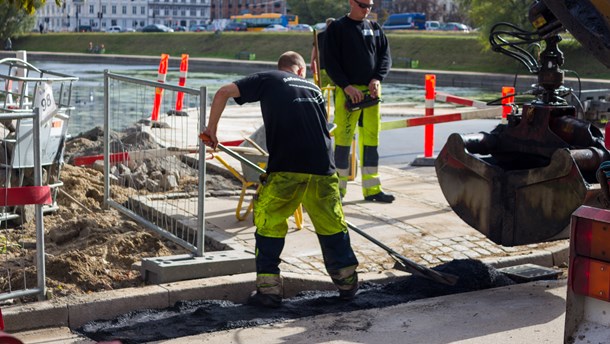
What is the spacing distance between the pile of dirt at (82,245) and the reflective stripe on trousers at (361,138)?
127 centimetres

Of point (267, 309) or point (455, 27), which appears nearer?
point (267, 309)

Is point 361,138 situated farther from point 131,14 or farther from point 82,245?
point 131,14

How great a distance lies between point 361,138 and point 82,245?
336cm

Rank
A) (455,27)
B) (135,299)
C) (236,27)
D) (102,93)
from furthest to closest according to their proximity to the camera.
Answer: (236,27) → (455,27) → (102,93) → (135,299)

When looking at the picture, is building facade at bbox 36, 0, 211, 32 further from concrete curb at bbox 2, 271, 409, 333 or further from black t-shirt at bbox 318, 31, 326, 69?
concrete curb at bbox 2, 271, 409, 333

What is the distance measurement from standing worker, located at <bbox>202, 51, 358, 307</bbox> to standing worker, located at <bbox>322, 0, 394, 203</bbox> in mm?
2947

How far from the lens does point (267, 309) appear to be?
6781 millimetres

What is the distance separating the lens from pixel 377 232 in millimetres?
8766

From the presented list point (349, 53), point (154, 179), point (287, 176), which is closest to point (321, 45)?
point (349, 53)

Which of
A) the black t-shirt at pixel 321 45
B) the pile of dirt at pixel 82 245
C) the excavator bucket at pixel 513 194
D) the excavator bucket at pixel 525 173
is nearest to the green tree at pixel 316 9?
the black t-shirt at pixel 321 45

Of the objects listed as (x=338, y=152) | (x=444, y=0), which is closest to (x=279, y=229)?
(x=338, y=152)

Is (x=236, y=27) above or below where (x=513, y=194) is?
above

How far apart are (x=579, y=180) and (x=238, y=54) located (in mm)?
57129

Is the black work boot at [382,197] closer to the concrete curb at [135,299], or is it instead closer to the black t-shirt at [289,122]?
the concrete curb at [135,299]
